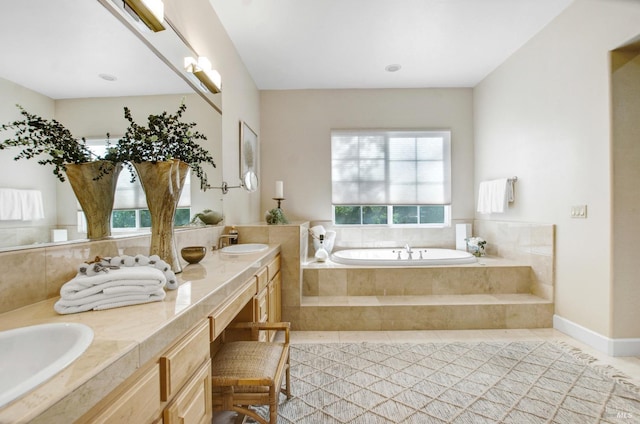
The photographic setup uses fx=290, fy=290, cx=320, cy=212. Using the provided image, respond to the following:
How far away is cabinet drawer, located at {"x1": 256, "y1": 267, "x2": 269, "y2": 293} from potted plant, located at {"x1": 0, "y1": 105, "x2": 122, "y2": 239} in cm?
82

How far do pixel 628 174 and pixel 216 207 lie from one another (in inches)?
122

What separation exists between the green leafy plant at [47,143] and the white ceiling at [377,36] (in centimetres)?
192

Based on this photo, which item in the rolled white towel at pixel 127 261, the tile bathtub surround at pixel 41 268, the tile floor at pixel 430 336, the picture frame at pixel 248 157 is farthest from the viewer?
the picture frame at pixel 248 157

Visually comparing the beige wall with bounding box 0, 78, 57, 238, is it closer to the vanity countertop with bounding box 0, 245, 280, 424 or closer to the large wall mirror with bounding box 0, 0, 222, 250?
the large wall mirror with bounding box 0, 0, 222, 250

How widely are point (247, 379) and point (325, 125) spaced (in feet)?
11.1

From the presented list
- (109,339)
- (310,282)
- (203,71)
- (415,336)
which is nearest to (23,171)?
(109,339)

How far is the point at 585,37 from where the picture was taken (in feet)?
7.60

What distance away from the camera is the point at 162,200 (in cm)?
131

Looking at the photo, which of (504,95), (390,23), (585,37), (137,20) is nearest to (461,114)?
(504,95)

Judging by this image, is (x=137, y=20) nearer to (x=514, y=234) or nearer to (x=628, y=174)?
(x=628, y=174)

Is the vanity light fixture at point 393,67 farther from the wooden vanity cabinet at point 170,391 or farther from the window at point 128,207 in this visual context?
the wooden vanity cabinet at point 170,391

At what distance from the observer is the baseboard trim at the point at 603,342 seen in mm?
2135

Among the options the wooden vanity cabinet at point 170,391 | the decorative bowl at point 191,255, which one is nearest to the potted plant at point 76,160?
the decorative bowl at point 191,255

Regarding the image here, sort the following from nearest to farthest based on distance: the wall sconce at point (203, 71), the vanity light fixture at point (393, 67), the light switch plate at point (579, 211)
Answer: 1. the wall sconce at point (203, 71)
2. the light switch plate at point (579, 211)
3. the vanity light fixture at point (393, 67)
